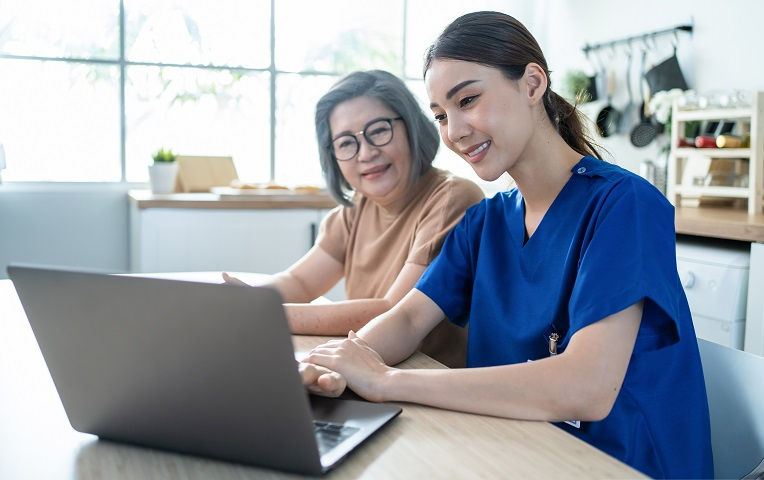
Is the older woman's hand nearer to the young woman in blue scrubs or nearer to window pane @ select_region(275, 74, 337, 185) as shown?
the young woman in blue scrubs

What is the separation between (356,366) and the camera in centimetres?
98

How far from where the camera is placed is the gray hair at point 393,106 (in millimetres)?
1747

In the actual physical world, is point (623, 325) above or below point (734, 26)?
below

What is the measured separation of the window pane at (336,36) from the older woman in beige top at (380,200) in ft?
7.51

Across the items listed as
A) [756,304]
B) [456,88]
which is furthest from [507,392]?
[756,304]

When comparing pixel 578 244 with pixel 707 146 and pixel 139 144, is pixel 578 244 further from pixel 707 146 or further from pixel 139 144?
pixel 139 144

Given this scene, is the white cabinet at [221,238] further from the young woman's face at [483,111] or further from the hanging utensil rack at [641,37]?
the young woman's face at [483,111]

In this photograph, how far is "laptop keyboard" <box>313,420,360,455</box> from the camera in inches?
30.0

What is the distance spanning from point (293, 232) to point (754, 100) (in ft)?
6.37

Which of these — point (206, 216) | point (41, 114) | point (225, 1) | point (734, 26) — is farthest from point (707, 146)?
point (41, 114)

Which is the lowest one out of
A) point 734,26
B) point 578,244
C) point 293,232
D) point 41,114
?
point 293,232

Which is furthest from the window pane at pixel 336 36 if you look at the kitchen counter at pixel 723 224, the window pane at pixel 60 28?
the kitchen counter at pixel 723 224

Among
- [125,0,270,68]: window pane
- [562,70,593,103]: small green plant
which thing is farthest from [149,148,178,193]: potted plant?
[562,70,593,103]: small green plant

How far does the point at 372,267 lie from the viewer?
6.15 feet
